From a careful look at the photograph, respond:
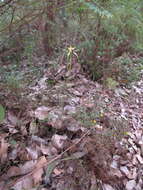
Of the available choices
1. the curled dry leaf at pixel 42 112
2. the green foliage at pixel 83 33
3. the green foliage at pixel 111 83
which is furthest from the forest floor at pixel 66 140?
the green foliage at pixel 83 33

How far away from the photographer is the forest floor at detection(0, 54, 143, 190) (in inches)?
61.4

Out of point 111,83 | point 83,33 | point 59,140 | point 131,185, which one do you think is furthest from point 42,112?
point 83,33

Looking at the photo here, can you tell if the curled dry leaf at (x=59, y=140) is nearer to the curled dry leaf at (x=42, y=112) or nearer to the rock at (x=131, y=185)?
the curled dry leaf at (x=42, y=112)

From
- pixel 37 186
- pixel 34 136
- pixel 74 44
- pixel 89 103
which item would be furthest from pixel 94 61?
pixel 37 186

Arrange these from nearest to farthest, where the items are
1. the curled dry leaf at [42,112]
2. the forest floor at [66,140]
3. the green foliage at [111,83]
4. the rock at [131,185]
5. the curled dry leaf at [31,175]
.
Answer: the curled dry leaf at [31,175]
the forest floor at [66,140]
the rock at [131,185]
the curled dry leaf at [42,112]
the green foliage at [111,83]

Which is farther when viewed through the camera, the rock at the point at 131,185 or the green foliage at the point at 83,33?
the green foliage at the point at 83,33

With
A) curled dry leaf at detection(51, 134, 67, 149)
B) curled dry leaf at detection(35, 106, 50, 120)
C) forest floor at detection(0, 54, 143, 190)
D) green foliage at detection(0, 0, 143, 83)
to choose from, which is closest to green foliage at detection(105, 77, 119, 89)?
green foliage at detection(0, 0, 143, 83)

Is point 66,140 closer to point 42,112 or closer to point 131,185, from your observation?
point 42,112

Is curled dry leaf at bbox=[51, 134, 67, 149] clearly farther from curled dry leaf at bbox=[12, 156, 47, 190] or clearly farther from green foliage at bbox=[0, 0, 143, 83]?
green foliage at bbox=[0, 0, 143, 83]

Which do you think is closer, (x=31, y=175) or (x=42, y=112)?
(x=31, y=175)

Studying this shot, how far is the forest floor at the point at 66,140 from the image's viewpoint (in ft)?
5.11

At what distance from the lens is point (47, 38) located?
3.39m

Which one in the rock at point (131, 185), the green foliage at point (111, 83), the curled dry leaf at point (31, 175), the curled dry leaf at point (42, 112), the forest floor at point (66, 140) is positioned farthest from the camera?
the green foliage at point (111, 83)

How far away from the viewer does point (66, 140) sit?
1802 millimetres
